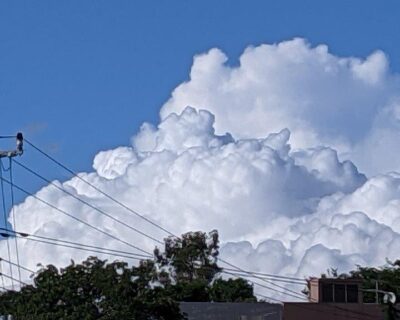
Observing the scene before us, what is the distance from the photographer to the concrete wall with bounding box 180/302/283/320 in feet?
320

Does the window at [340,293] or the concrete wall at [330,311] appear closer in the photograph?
the concrete wall at [330,311]

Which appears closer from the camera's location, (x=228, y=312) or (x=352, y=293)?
(x=228, y=312)

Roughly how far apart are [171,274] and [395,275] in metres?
21.8

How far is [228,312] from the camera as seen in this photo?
97.7m

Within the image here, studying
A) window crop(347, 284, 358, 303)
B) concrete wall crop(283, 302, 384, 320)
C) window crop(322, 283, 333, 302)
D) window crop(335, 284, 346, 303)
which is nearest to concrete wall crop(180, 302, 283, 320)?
concrete wall crop(283, 302, 384, 320)

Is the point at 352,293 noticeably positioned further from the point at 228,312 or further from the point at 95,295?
the point at 95,295

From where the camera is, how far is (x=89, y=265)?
278 feet

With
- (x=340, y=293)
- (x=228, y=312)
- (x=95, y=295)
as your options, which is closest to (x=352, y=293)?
(x=340, y=293)

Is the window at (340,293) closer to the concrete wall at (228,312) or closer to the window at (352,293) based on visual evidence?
the window at (352,293)

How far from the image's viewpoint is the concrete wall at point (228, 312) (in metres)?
97.6

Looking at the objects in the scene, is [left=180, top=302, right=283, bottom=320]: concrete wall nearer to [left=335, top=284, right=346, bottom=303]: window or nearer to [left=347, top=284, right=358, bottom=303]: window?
[left=335, top=284, right=346, bottom=303]: window

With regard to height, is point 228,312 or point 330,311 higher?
point 330,311

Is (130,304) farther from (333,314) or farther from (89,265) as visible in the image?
(333,314)

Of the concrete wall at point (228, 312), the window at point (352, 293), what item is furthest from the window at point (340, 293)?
the concrete wall at point (228, 312)
